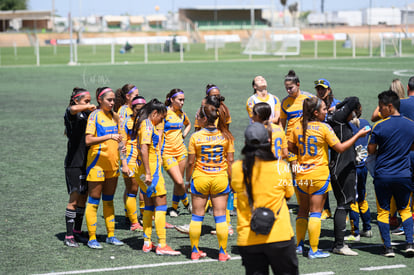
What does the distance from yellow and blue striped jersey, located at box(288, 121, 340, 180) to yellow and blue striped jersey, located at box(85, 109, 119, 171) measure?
2427 millimetres

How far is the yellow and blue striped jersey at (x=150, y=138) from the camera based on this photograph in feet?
23.5

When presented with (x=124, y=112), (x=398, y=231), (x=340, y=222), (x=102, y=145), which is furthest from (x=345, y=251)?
(x=124, y=112)

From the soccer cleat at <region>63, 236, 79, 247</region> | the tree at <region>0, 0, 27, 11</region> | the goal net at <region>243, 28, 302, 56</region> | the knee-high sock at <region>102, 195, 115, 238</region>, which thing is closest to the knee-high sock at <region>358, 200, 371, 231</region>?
the knee-high sock at <region>102, 195, 115, 238</region>

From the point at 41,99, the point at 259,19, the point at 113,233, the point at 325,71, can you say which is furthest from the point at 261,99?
the point at 259,19

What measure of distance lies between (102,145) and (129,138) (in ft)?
2.92

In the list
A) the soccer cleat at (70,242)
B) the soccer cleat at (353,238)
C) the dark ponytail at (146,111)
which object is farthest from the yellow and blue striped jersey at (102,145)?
the soccer cleat at (353,238)

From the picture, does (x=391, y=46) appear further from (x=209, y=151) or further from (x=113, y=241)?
(x=209, y=151)

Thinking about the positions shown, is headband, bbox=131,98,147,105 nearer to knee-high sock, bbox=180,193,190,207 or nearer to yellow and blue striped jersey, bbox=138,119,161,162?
yellow and blue striped jersey, bbox=138,119,161,162

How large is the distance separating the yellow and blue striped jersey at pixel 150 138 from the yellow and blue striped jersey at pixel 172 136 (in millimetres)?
1478

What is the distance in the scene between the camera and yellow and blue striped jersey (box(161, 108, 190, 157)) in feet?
29.3

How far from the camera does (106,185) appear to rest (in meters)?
7.74

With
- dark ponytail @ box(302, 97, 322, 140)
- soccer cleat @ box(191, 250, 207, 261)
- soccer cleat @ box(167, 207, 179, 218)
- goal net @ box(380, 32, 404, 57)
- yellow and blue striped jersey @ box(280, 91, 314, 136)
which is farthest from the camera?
goal net @ box(380, 32, 404, 57)

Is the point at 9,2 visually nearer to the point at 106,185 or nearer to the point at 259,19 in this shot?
the point at 259,19

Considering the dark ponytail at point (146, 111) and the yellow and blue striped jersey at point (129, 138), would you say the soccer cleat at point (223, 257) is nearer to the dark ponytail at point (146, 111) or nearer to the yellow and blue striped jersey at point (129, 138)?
the dark ponytail at point (146, 111)
